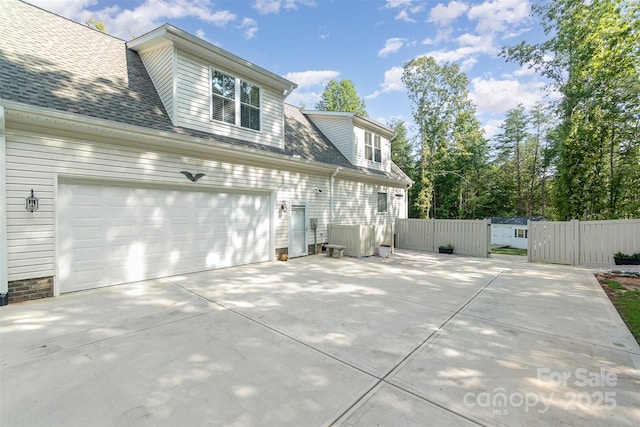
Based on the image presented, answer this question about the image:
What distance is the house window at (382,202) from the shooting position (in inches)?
534

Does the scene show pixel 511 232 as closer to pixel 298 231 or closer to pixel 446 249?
pixel 446 249

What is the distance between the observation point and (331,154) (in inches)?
451

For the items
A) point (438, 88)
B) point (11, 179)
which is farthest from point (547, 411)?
point (438, 88)

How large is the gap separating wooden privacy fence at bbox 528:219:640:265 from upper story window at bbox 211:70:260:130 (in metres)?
9.92

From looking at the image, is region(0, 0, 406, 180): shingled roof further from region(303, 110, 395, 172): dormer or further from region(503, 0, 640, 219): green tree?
region(503, 0, 640, 219): green tree

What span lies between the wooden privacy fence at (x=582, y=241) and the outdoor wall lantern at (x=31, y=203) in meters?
13.0

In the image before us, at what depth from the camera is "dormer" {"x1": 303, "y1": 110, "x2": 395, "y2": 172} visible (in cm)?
1211

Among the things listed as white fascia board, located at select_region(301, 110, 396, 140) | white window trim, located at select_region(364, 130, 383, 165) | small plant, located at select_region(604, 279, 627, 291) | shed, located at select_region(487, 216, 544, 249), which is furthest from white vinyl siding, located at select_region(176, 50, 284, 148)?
shed, located at select_region(487, 216, 544, 249)

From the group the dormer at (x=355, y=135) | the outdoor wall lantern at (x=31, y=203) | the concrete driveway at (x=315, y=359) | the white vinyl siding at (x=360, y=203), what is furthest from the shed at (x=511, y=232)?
the outdoor wall lantern at (x=31, y=203)

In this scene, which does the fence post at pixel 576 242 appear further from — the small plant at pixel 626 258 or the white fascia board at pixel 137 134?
the white fascia board at pixel 137 134

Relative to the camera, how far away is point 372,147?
1325 cm

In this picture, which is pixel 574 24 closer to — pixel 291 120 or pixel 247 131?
pixel 291 120

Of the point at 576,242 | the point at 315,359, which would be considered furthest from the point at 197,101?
the point at 576,242

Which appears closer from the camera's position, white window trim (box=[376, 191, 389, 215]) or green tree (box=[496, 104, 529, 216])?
white window trim (box=[376, 191, 389, 215])
